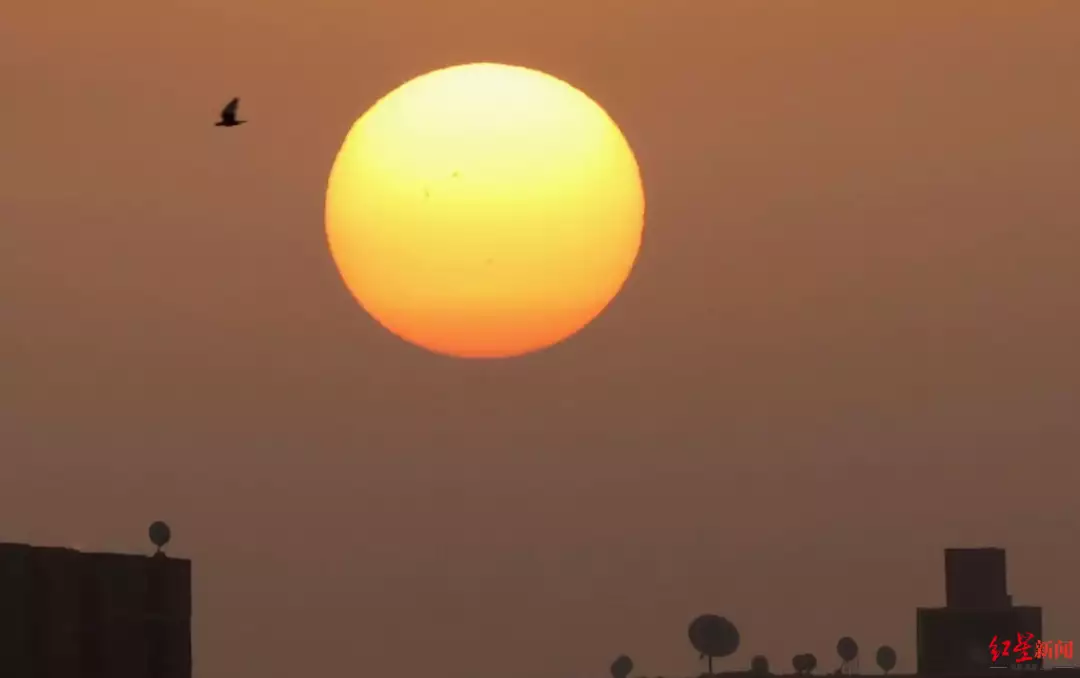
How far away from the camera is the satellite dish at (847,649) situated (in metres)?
165

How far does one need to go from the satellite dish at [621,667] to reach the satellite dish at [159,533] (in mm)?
90174

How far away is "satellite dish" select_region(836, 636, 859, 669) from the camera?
16512cm

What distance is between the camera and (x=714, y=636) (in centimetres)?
12725

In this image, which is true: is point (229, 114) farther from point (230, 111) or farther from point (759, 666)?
point (759, 666)

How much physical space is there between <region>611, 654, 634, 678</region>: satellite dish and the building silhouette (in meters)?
91.6

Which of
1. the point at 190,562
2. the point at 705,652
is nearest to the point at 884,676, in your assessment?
the point at 705,652

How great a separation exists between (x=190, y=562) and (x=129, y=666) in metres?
8.24

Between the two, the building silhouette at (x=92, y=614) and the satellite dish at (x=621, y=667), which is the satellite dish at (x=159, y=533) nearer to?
the building silhouette at (x=92, y=614)

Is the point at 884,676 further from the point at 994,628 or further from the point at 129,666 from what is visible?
the point at 129,666

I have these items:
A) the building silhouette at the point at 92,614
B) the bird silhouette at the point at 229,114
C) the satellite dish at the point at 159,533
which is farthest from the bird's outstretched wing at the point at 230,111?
the satellite dish at the point at 159,533

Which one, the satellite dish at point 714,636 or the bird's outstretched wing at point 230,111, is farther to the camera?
the satellite dish at point 714,636

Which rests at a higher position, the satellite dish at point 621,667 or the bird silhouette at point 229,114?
the bird silhouette at point 229,114

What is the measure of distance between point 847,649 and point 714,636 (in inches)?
1652

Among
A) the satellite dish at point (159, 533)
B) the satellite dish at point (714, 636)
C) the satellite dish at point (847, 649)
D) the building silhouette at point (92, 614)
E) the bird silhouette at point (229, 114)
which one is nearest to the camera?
the bird silhouette at point (229, 114)
